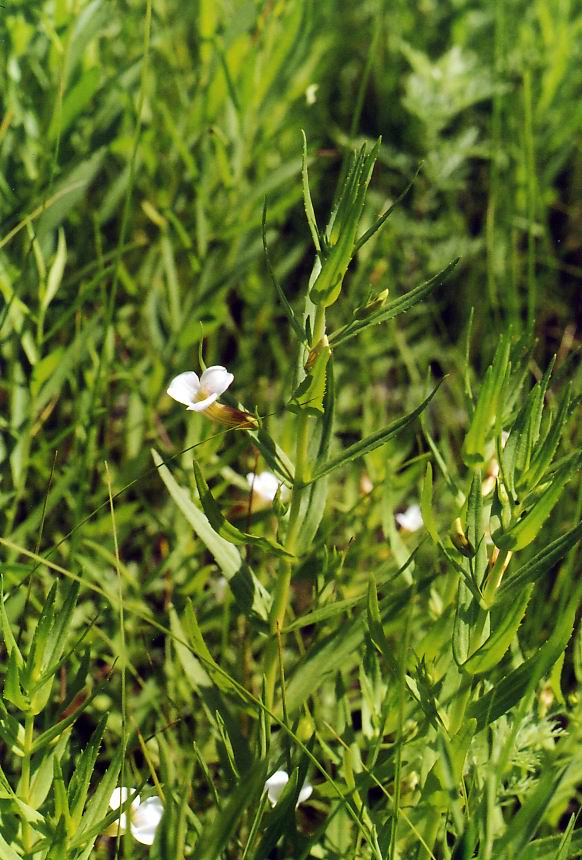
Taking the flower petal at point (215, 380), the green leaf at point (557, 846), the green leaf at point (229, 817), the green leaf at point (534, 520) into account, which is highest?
the flower petal at point (215, 380)

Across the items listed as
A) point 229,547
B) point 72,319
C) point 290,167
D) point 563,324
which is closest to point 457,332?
point 563,324

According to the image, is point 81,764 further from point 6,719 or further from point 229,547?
point 229,547

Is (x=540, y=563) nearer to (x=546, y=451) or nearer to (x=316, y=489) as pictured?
(x=546, y=451)

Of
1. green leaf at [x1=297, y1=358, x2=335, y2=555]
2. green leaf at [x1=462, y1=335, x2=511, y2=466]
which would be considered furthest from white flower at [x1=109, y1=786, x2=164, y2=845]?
green leaf at [x1=462, y1=335, x2=511, y2=466]

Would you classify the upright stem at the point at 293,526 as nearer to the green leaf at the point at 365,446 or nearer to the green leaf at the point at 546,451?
the green leaf at the point at 365,446

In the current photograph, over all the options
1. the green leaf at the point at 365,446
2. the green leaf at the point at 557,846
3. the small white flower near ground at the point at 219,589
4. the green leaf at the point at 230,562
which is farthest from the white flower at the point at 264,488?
the green leaf at the point at 557,846
